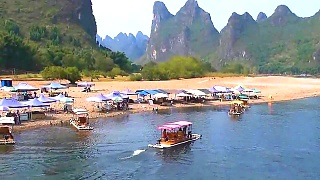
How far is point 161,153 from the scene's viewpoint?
36.9 m

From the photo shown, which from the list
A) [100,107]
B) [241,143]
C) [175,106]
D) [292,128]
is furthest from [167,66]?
[241,143]

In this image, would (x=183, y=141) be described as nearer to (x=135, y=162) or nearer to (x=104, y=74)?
(x=135, y=162)

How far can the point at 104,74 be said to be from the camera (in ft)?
417

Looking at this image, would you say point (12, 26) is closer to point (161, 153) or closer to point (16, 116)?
point (16, 116)

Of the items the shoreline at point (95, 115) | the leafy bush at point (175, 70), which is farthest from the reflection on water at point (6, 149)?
the leafy bush at point (175, 70)

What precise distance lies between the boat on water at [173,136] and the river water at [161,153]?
37.6 inches

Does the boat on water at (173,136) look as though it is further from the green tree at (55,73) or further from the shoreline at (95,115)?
the green tree at (55,73)

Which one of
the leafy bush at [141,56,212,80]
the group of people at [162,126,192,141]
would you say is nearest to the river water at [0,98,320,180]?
the group of people at [162,126,192,141]

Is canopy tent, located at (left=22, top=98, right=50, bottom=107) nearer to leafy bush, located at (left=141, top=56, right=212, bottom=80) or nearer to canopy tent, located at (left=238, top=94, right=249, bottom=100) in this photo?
canopy tent, located at (left=238, top=94, right=249, bottom=100)

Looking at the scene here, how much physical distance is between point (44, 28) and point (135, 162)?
149m

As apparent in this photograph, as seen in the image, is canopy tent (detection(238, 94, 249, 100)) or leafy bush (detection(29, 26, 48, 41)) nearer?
canopy tent (detection(238, 94, 249, 100))

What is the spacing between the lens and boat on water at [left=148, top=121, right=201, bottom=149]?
1547 inches

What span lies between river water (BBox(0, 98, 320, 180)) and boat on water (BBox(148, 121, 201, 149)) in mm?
954

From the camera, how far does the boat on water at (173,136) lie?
39.3 m
